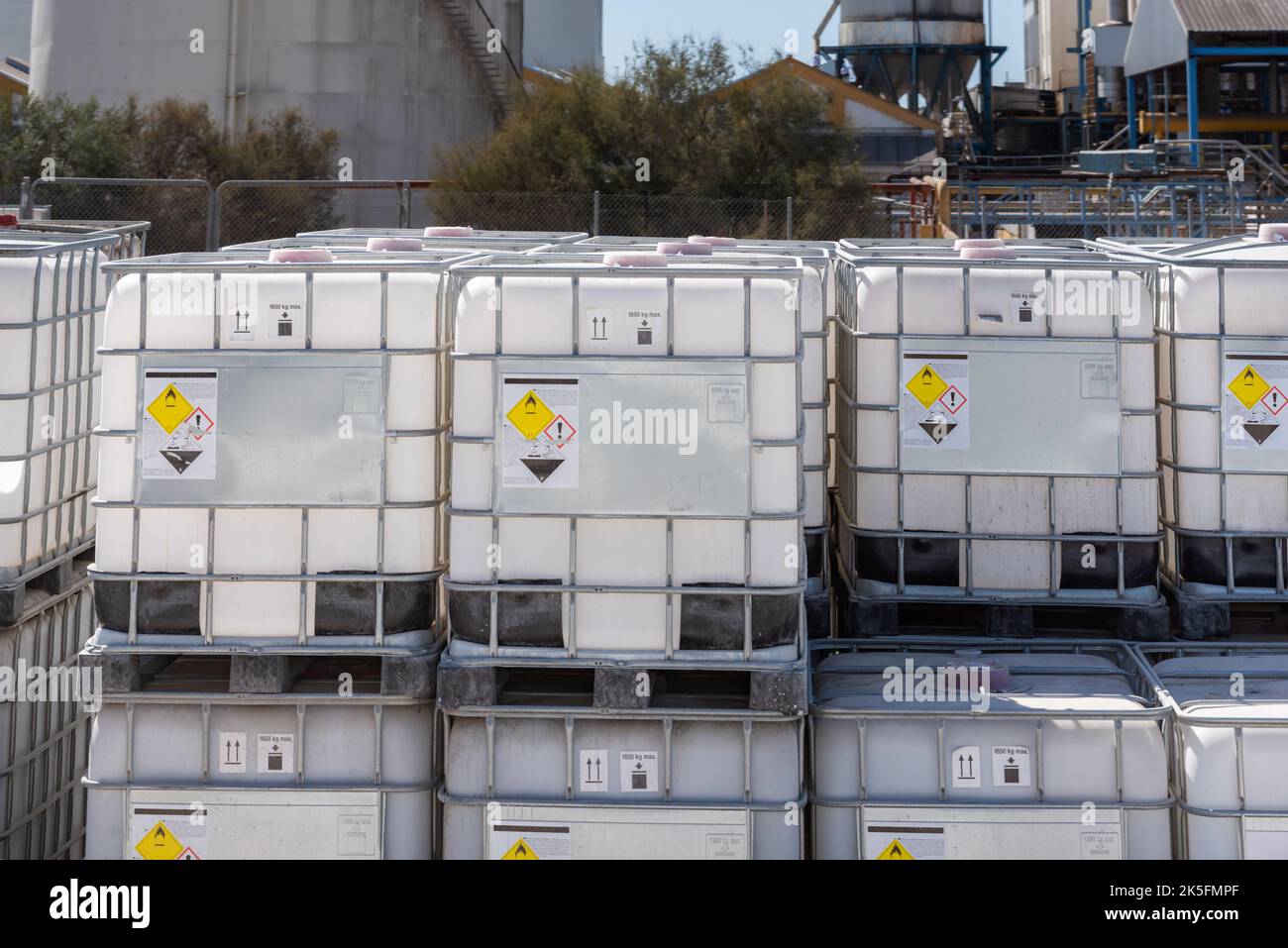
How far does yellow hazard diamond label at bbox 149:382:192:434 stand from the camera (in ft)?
17.3

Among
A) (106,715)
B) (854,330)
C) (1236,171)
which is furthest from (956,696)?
(1236,171)

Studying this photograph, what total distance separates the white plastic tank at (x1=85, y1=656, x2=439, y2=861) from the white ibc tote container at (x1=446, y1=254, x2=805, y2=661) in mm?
610

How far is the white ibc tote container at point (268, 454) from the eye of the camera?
17.3 feet

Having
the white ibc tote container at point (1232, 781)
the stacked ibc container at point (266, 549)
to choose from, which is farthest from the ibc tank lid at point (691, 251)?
the white ibc tote container at point (1232, 781)

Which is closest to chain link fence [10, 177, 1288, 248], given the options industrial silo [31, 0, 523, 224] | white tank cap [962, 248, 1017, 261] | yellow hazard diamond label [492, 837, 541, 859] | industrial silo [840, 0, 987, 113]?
industrial silo [31, 0, 523, 224]

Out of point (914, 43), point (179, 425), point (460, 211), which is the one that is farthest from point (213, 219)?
point (914, 43)

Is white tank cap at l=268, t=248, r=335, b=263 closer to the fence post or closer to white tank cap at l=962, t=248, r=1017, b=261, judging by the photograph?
white tank cap at l=962, t=248, r=1017, b=261

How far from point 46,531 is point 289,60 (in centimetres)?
2357

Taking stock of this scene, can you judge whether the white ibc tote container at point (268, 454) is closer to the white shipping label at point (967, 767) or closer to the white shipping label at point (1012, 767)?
the white shipping label at point (967, 767)

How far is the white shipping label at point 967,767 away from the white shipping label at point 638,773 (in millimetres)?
1131

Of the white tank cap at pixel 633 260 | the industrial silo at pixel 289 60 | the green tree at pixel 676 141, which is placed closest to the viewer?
the white tank cap at pixel 633 260

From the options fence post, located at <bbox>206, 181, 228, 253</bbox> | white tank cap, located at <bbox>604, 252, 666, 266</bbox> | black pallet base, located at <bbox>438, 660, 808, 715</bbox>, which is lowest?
black pallet base, located at <bbox>438, 660, 808, 715</bbox>

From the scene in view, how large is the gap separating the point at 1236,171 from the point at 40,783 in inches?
1015

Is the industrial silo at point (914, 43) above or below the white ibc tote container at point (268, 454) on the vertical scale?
above
